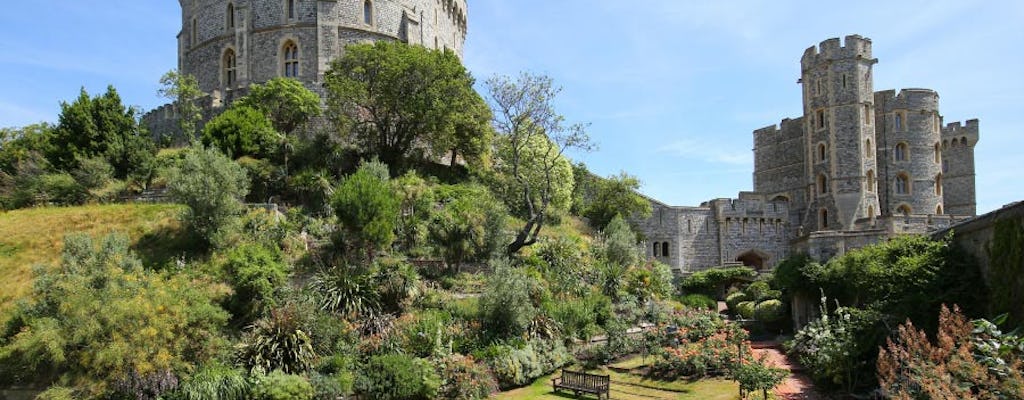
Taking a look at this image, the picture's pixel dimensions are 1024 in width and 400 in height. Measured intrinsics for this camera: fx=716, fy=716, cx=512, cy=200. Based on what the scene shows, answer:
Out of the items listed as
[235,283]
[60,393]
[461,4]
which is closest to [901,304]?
[235,283]

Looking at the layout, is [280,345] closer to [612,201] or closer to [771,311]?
[771,311]

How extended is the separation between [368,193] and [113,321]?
26.9 feet

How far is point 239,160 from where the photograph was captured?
2992 cm

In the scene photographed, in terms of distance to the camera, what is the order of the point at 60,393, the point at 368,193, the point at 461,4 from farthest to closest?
the point at 461,4, the point at 368,193, the point at 60,393

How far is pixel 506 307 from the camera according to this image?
20641mm

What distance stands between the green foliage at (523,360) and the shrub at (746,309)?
1055 cm

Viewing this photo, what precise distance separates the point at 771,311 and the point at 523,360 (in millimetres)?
10354

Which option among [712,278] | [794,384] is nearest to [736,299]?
[712,278]

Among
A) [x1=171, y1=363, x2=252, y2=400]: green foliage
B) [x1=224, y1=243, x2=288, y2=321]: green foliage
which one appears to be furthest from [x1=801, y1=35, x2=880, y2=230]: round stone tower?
[x1=171, y1=363, x2=252, y2=400]: green foliage

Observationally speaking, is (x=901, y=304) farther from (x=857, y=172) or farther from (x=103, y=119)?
(x=857, y=172)

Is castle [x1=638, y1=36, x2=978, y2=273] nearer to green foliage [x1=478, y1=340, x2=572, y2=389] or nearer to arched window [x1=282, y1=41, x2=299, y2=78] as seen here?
arched window [x1=282, y1=41, x2=299, y2=78]

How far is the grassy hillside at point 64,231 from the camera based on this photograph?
74.1 feet

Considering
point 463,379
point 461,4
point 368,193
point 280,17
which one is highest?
point 461,4

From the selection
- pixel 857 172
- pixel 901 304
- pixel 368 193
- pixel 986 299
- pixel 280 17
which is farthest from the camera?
pixel 857 172
